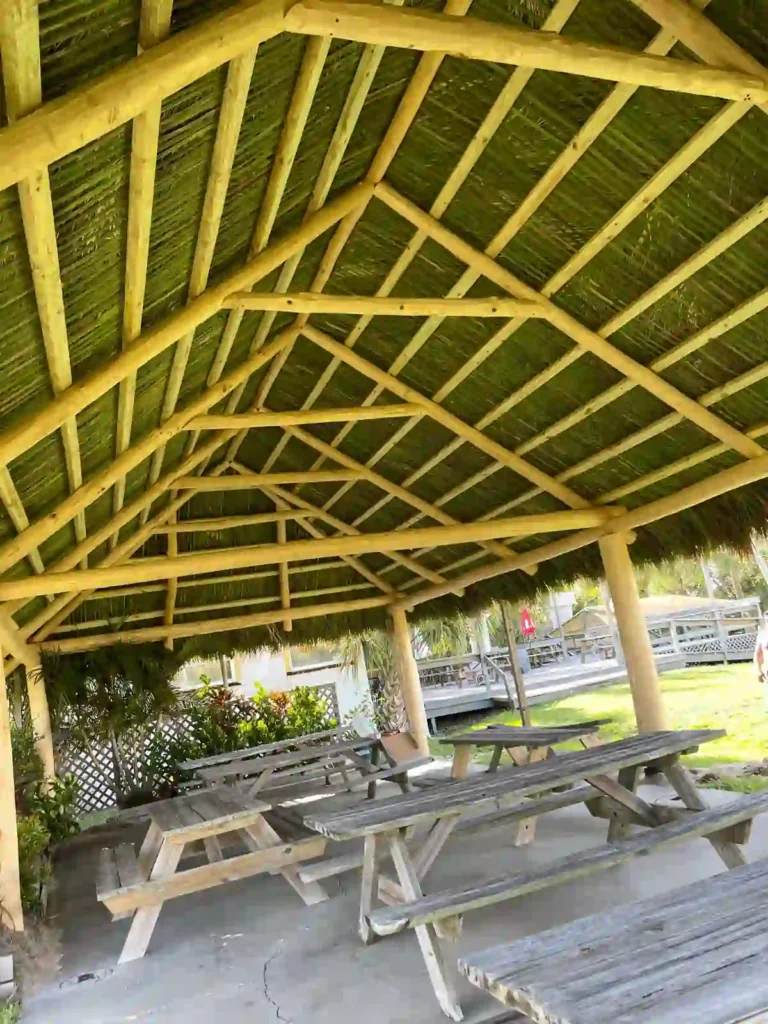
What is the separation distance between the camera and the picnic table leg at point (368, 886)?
3.60m

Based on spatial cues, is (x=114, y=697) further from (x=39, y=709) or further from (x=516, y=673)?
(x=516, y=673)

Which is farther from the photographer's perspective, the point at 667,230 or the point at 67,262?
the point at 667,230

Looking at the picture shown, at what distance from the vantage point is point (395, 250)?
4.74 meters

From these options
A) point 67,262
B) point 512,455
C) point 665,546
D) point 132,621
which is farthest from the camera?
point 132,621

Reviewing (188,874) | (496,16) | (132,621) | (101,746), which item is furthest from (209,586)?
(496,16)

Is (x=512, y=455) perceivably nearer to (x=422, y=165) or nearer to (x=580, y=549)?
(x=580, y=549)

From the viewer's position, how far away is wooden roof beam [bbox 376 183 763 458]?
434 cm

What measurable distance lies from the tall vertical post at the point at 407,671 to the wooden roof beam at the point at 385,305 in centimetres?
611

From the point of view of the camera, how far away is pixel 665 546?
6812 millimetres

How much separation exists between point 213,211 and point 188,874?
3364mm

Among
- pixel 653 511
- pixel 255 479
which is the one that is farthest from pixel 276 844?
pixel 653 511

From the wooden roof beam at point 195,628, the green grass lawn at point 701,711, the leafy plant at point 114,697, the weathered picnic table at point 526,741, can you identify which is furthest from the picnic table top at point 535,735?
the leafy plant at point 114,697

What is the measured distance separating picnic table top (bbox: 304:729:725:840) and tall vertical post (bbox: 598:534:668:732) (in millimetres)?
2122

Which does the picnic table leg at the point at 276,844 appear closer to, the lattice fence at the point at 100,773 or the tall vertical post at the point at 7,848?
the tall vertical post at the point at 7,848
